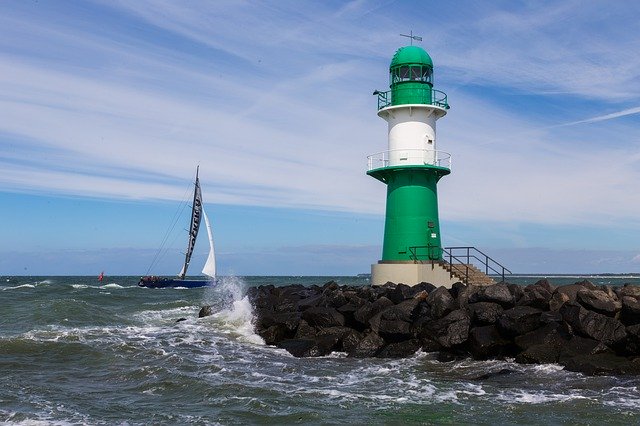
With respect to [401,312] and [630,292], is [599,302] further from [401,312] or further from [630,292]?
[401,312]

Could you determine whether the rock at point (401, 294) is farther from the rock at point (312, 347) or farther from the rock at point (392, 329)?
the rock at point (312, 347)

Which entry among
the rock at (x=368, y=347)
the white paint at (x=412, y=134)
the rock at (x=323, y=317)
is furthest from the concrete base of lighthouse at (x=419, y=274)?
the rock at (x=368, y=347)

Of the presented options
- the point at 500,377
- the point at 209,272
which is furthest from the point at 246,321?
the point at 209,272

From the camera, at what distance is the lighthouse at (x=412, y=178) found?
61.0 ft

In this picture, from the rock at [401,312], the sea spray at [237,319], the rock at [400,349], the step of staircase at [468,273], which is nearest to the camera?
the rock at [400,349]

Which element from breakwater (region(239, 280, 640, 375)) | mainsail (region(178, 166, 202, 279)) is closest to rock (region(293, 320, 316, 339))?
breakwater (region(239, 280, 640, 375))

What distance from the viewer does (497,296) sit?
13.2m

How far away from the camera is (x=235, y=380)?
409 inches

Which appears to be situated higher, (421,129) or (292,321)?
(421,129)

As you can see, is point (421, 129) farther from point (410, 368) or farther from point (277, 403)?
point (277, 403)

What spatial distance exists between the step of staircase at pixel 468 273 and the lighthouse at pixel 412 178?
0.55 feet

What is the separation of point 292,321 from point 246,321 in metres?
3.42

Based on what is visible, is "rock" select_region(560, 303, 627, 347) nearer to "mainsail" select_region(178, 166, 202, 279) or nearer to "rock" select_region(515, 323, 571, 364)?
"rock" select_region(515, 323, 571, 364)

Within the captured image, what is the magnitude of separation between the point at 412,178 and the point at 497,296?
6.35m
